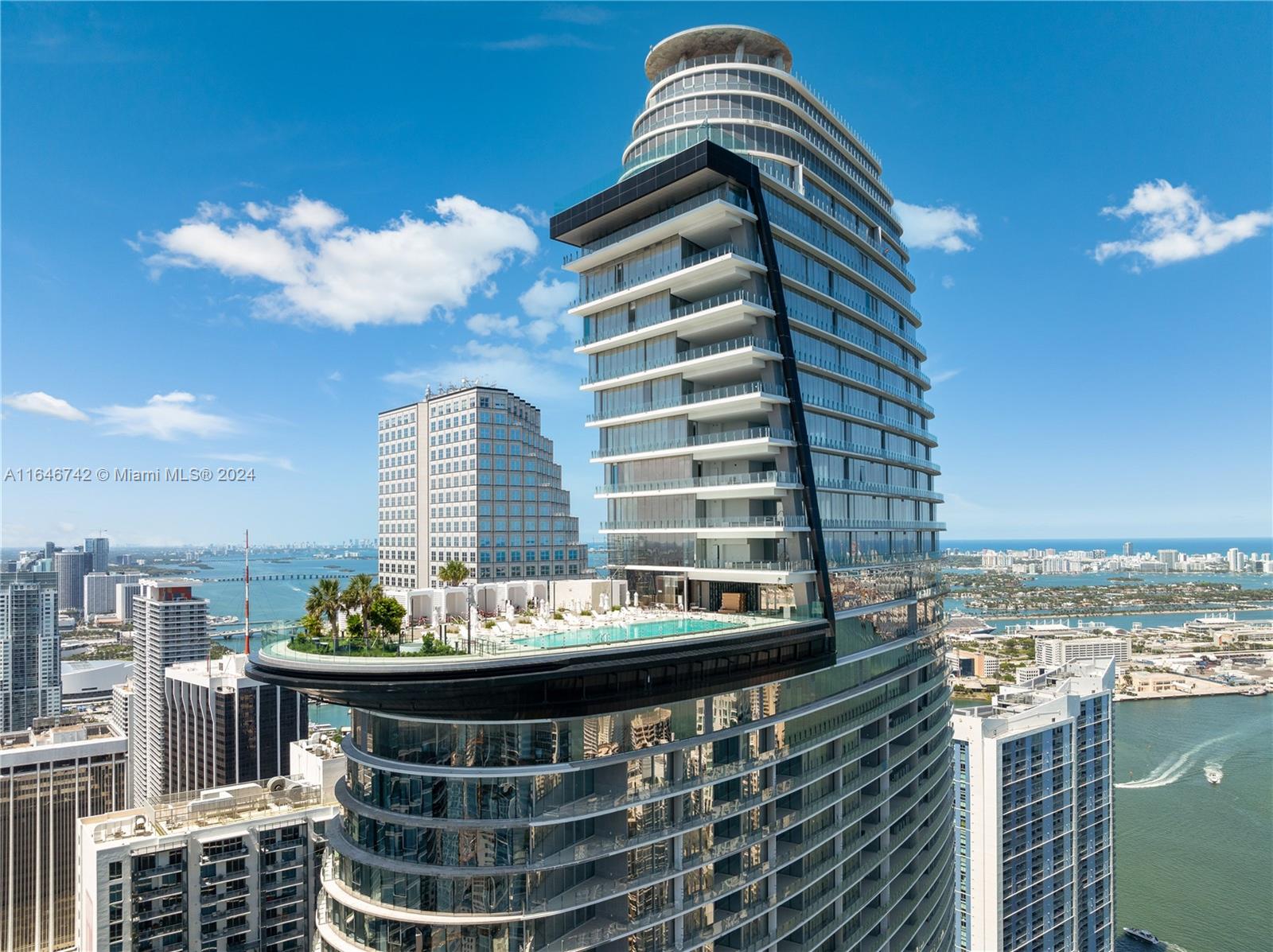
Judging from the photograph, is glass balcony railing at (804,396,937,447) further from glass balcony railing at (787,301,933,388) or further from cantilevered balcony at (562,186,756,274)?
cantilevered balcony at (562,186,756,274)

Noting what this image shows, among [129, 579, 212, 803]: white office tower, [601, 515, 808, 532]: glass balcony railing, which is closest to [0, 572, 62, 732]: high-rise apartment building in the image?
[129, 579, 212, 803]: white office tower

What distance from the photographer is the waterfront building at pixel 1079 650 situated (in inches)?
6447

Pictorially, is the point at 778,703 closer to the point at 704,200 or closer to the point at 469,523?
the point at 704,200

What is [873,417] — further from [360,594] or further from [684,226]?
[360,594]

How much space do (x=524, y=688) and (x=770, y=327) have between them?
19070 mm

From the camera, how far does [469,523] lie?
100 m

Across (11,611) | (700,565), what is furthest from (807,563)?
(11,611)

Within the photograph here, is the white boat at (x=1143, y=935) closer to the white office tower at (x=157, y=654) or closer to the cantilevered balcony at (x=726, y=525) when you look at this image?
the cantilevered balcony at (x=726, y=525)

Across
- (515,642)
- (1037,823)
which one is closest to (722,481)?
(515,642)

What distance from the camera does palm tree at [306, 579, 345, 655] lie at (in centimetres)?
2666

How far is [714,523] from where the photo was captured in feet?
110

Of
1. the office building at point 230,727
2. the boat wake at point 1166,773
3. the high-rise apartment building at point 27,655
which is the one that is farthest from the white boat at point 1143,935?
the high-rise apartment building at point 27,655

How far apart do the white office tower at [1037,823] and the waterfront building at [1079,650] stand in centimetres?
9798

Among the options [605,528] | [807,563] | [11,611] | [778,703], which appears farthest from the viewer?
[11,611]
